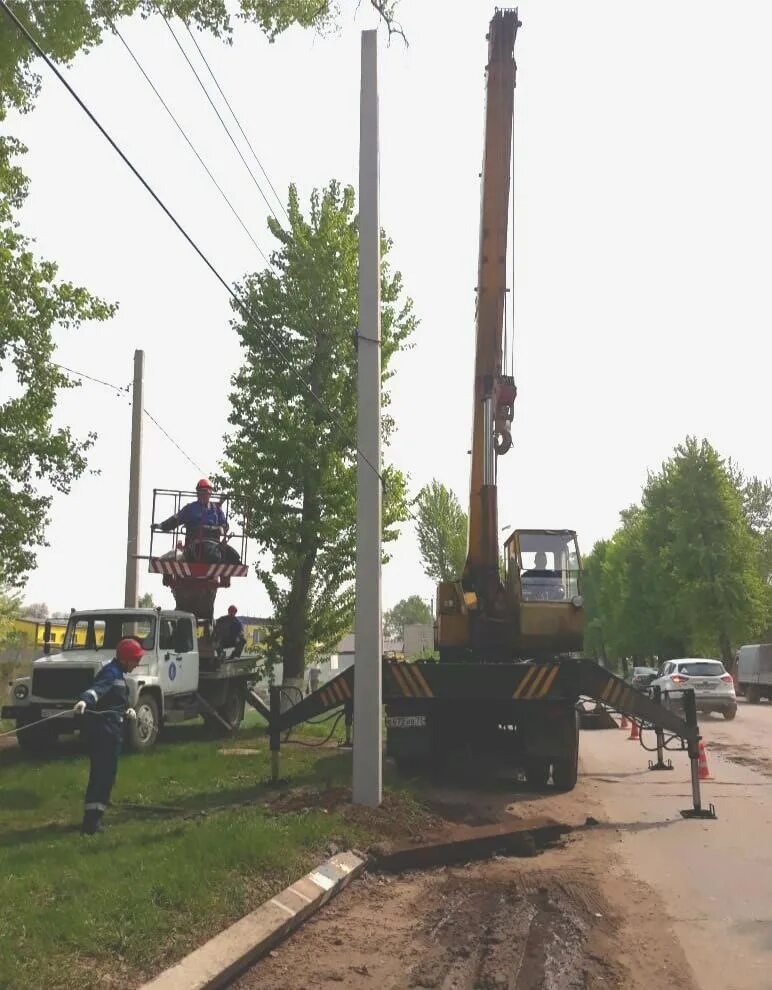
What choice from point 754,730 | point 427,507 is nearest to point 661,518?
point 427,507

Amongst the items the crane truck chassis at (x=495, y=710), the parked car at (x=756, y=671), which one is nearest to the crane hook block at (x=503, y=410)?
the crane truck chassis at (x=495, y=710)

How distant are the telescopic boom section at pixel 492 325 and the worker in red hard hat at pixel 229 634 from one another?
5842 millimetres

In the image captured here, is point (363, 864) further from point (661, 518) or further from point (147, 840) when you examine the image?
point (661, 518)

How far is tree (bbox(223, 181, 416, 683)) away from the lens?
20.5 m

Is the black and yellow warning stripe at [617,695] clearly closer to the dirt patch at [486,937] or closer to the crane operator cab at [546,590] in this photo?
the crane operator cab at [546,590]

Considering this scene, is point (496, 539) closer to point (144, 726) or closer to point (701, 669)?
point (144, 726)

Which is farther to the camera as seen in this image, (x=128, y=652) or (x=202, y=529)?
(x=202, y=529)

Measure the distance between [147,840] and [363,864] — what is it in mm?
1792

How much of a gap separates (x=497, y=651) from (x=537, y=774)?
1.87 metres

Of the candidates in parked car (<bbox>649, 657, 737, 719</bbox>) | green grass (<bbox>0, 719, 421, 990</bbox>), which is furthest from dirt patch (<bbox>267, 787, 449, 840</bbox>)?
parked car (<bbox>649, 657, 737, 719</bbox>)

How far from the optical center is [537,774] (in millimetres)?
13281

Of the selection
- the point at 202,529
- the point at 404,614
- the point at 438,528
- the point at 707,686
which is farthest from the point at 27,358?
the point at 404,614

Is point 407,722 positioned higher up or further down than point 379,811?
higher up

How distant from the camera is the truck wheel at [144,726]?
14102 millimetres
